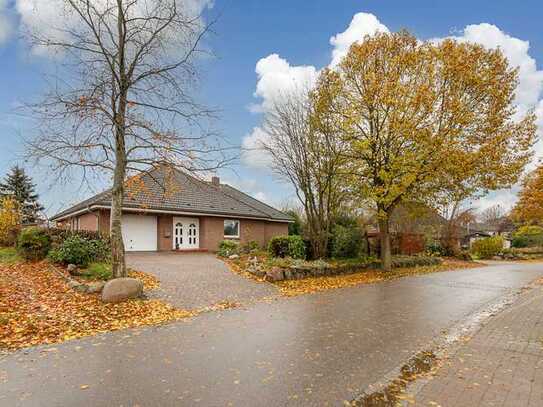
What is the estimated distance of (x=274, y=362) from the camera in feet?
17.2

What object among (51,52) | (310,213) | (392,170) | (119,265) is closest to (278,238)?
(310,213)

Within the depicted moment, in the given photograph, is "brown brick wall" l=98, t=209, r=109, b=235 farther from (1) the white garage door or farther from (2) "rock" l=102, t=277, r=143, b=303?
(2) "rock" l=102, t=277, r=143, b=303

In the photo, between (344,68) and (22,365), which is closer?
(22,365)

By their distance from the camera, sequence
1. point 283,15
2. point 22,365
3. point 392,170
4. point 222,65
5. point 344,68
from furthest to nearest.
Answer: point 344,68 → point 392,170 → point 283,15 → point 222,65 → point 22,365

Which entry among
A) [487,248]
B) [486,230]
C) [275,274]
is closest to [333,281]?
[275,274]

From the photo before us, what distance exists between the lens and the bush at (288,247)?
16688mm

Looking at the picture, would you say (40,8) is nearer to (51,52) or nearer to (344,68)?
(51,52)

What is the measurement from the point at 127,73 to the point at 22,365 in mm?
7958

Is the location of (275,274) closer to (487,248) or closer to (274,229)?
(274,229)

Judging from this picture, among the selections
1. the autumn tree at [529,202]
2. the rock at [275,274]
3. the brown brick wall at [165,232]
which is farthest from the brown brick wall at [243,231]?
the autumn tree at [529,202]

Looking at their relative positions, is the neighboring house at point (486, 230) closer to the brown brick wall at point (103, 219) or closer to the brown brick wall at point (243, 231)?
the brown brick wall at point (243, 231)

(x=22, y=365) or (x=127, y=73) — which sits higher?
(x=127, y=73)

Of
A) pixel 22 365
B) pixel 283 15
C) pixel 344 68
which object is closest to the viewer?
pixel 22 365

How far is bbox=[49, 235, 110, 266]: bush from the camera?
12625 millimetres
